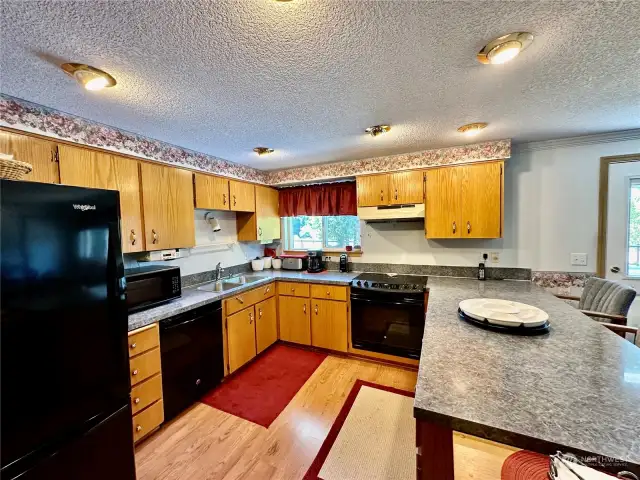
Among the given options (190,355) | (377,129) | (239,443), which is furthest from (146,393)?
(377,129)

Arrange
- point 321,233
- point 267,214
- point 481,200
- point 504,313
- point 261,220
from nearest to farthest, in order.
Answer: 1. point 504,313
2. point 481,200
3. point 261,220
4. point 267,214
5. point 321,233

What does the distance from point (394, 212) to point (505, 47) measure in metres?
1.88

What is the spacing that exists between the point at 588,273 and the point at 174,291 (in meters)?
3.84

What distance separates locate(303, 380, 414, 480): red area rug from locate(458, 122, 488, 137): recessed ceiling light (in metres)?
2.32

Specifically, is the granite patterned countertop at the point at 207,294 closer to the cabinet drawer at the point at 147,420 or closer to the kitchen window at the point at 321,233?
the kitchen window at the point at 321,233

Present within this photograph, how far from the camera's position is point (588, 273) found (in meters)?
2.53

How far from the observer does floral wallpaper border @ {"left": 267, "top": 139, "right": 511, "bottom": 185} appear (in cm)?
253

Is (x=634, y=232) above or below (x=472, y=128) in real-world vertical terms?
below

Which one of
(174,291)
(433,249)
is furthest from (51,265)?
(433,249)

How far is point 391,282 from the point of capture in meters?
2.89

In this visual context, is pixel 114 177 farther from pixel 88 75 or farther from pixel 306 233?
pixel 306 233

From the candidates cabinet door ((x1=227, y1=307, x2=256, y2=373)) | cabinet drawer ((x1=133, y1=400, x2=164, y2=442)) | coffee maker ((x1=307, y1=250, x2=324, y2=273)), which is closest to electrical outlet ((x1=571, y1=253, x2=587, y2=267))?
coffee maker ((x1=307, y1=250, x2=324, y2=273))

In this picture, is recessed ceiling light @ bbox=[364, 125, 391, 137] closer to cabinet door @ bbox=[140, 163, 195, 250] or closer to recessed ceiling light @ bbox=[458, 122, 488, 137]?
recessed ceiling light @ bbox=[458, 122, 488, 137]

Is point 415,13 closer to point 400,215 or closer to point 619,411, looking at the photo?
point 619,411
